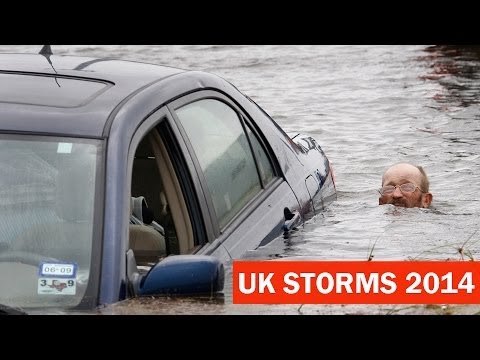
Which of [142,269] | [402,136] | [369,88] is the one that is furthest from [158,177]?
[369,88]

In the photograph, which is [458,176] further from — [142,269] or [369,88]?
[142,269]

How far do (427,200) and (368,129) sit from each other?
3113mm

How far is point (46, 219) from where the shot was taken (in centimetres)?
521

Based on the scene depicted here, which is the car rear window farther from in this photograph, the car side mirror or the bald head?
the bald head

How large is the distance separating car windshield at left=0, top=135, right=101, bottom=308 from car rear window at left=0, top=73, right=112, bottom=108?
0.25m

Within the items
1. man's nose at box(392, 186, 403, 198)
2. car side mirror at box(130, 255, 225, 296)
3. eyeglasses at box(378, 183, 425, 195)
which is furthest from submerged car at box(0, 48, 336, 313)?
eyeglasses at box(378, 183, 425, 195)

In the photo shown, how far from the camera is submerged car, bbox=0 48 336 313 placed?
501 cm

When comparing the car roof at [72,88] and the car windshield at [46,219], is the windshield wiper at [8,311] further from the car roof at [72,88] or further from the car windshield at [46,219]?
the car roof at [72,88]

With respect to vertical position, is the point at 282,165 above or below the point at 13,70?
below

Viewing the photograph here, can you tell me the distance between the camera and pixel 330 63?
16531 mm

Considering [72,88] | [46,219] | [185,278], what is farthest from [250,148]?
[185,278]

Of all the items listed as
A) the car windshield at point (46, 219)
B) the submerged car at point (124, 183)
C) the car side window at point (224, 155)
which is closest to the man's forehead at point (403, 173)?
the submerged car at point (124, 183)

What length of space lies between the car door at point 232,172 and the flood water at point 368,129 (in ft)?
0.45

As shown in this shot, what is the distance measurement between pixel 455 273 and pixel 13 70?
2.13m
